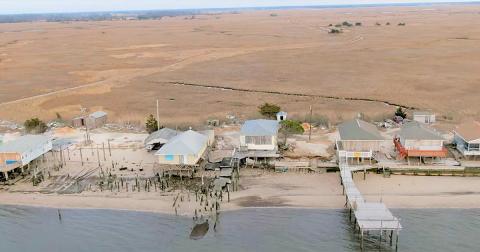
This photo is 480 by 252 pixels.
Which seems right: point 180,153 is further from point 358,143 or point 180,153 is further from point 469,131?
point 469,131

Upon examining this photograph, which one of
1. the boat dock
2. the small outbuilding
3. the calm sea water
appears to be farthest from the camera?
the small outbuilding

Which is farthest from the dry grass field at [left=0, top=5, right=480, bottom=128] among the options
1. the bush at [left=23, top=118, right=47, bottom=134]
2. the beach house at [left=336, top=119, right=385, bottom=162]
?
the beach house at [left=336, top=119, right=385, bottom=162]

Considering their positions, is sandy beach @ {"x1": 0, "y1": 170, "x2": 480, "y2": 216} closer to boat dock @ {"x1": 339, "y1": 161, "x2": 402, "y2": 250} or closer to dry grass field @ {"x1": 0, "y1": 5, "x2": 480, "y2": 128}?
boat dock @ {"x1": 339, "y1": 161, "x2": 402, "y2": 250}

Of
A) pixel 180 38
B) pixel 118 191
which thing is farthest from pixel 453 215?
pixel 180 38

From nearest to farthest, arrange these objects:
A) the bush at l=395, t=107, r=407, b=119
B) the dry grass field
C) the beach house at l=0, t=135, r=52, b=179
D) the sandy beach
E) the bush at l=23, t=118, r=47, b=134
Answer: the sandy beach, the beach house at l=0, t=135, r=52, b=179, the bush at l=23, t=118, r=47, b=134, the bush at l=395, t=107, r=407, b=119, the dry grass field

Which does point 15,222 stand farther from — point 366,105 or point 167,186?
point 366,105
